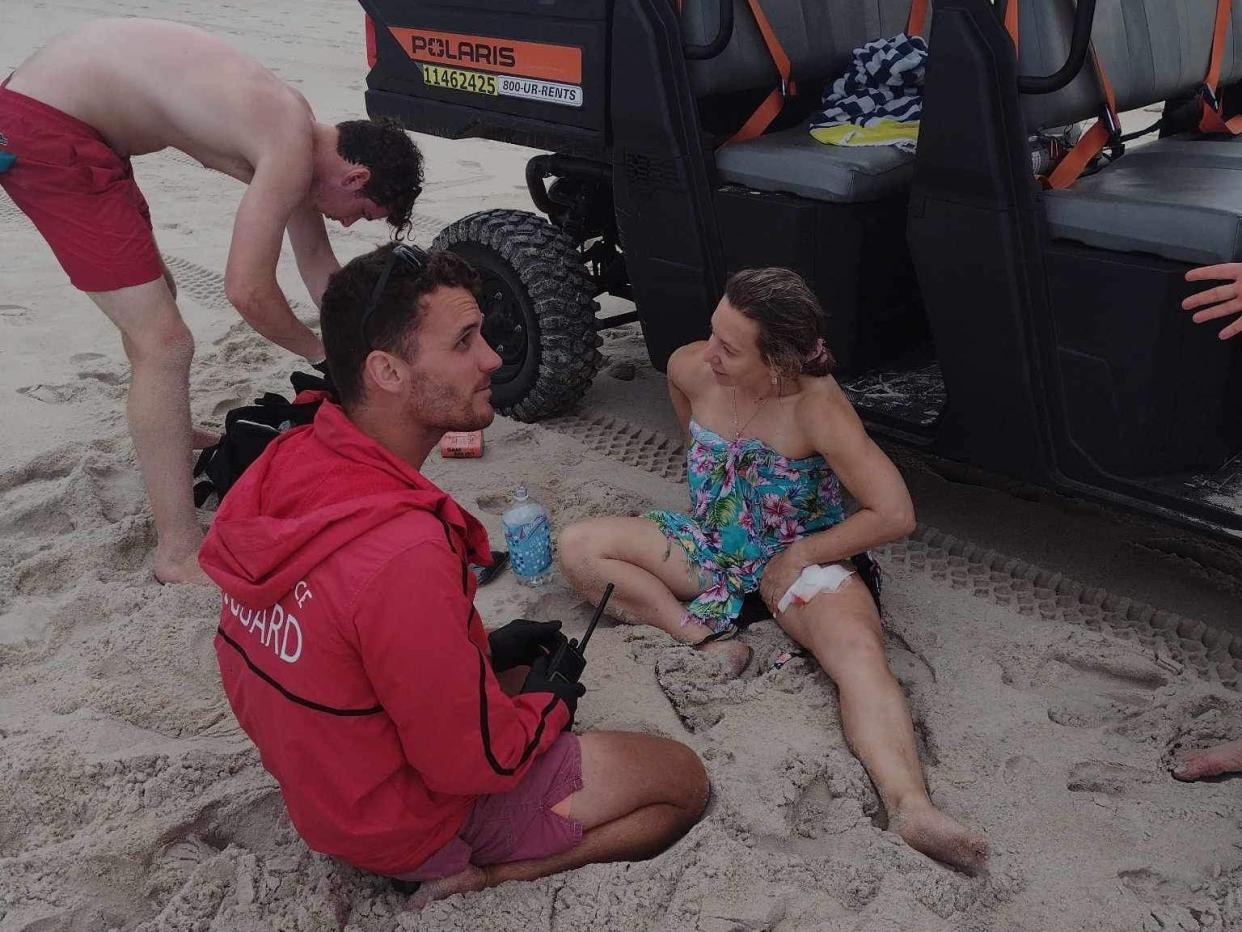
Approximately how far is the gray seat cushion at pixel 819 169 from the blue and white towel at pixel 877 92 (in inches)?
7.8

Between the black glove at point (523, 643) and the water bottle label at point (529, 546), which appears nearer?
the black glove at point (523, 643)

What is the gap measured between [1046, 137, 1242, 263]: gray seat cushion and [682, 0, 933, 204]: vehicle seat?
52 centimetres

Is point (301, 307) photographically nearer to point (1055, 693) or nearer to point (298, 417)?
point (298, 417)

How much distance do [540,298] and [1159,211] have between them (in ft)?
6.53

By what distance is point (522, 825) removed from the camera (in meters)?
2.00

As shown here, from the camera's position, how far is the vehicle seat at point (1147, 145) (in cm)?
237

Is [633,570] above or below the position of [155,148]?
below

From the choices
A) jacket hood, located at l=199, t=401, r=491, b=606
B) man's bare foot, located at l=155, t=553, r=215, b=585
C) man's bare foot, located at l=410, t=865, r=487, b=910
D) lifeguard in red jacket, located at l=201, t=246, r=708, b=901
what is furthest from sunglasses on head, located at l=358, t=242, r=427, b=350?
man's bare foot, located at l=155, t=553, r=215, b=585

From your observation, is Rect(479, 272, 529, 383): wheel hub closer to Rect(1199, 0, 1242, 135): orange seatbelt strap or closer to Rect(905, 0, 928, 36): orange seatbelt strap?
Rect(905, 0, 928, 36): orange seatbelt strap

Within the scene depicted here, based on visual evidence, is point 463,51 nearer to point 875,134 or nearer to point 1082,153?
point 875,134

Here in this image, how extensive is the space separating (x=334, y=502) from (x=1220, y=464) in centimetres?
206

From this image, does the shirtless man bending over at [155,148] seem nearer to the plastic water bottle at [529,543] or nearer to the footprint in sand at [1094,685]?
the plastic water bottle at [529,543]

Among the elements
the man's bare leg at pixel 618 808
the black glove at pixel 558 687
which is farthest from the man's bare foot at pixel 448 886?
the black glove at pixel 558 687

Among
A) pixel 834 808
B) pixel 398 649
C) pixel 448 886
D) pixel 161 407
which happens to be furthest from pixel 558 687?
pixel 161 407
